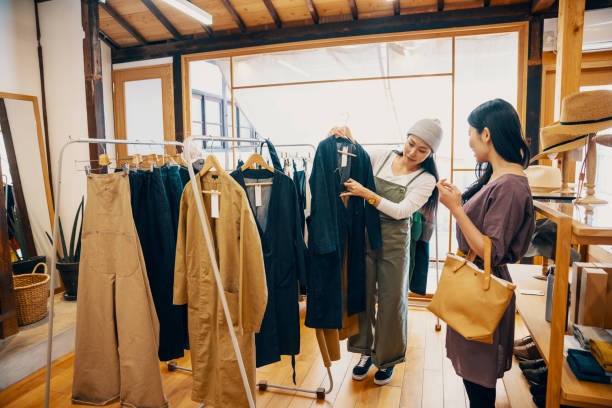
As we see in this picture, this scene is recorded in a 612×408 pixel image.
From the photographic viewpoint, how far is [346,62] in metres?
3.92

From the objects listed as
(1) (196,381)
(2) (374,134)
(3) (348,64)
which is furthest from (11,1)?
(1) (196,381)

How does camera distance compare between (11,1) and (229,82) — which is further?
(229,82)

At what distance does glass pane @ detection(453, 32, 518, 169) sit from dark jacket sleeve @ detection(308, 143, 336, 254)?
7.35 feet

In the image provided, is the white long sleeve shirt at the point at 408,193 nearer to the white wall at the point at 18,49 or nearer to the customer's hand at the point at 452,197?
the customer's hand at the point at 452,197

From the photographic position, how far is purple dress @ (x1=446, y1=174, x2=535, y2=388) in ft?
3.96

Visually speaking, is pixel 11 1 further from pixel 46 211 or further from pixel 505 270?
pixel 505 270

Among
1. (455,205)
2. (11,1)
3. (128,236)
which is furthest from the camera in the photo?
(11,1)

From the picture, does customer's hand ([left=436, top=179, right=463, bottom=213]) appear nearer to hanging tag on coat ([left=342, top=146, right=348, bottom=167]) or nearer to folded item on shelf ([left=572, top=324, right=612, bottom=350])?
folded item on shelf ([left=572, top=324, right=612, bottom=350])

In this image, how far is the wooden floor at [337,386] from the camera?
2.15 metres

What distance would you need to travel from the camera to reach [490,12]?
11.2 ft

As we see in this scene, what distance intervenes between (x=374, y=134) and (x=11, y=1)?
12.3 feet

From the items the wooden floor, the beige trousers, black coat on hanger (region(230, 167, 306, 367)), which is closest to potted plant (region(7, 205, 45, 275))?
the wooden floor

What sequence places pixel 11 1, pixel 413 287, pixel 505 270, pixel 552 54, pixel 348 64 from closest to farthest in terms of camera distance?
pixel 505 270, pixel 413 287, pixel 552 54, pixel 11 1, pixel 348 64

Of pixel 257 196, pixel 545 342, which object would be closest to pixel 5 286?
pixel 257 196
